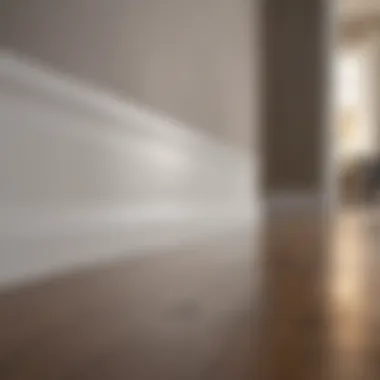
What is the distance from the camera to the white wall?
919 mm

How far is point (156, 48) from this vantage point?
1.71 metres

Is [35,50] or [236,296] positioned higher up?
[35,50]


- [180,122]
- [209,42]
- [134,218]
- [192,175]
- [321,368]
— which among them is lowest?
[321,368]

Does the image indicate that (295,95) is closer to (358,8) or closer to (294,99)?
(294,99)

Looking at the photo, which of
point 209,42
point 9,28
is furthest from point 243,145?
point 9,28

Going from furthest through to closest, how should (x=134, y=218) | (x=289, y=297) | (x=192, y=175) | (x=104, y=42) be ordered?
(x=192, y=175) < (x=134, y=218) < (x=104, y=42) < (x=289, y=297)

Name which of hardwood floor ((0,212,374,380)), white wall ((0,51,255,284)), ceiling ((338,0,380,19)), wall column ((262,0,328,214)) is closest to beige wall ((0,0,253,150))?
white wall ((0,51,255,284))

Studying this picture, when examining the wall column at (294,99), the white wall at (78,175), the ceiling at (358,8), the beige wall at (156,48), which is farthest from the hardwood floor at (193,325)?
the ceiling at (358,8)

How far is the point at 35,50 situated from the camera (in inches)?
39.0

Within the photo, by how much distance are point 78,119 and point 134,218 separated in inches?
13.9

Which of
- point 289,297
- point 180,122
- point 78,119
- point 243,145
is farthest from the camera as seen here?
point 243,145

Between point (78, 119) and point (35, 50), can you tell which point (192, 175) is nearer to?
point (78, 119)

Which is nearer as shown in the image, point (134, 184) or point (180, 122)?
point (134, 184)

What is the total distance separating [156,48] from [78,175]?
65cm
